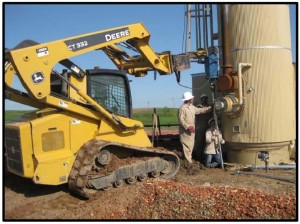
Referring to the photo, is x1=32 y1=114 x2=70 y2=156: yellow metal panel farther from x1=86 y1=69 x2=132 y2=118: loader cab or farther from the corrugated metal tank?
the corrugated metal tank

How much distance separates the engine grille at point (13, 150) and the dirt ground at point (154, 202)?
1.22 ft

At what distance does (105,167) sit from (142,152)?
3.74 feet

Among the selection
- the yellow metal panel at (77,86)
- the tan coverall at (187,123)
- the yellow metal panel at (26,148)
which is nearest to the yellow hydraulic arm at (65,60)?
the yellow metal panel at (77,86)

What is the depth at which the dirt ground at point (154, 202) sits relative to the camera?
541 cm

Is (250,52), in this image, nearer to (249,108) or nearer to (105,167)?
(249,108)

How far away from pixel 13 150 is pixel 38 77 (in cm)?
141

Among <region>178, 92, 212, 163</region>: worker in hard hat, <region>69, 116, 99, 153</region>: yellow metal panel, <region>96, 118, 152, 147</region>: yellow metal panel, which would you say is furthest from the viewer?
<region>178, 92, 212, 163</region>: worker in hard hat

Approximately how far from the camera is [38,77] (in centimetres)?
605

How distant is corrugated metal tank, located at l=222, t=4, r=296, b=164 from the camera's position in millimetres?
8227

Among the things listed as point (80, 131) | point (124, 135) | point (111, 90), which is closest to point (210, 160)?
point (124, 135)

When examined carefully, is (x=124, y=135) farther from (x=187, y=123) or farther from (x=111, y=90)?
(x=187, y=123)

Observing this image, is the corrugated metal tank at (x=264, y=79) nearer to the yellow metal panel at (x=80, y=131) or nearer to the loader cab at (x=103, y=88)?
the loader cab at (x=103, y=88)

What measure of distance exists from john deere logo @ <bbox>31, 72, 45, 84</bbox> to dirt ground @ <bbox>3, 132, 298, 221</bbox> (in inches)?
77.4

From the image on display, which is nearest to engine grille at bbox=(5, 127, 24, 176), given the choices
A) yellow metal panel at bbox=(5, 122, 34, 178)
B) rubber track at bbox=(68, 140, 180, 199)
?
yellow metal panel at bbox=(5, 122, 34, 178)
